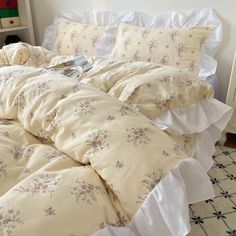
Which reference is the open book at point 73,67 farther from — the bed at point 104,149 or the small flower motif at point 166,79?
the small flower motif at point 166,79

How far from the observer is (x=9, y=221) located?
549 millimetres

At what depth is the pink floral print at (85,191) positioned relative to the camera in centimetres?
61

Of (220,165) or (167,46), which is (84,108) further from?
(220,165)

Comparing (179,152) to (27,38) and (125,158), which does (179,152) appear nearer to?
(125,158)

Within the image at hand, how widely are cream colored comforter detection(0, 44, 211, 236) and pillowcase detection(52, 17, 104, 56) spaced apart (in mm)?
1136

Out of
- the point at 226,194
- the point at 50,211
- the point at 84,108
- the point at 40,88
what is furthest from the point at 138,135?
the point at 226,194

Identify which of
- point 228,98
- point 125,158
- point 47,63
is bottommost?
point 228,98

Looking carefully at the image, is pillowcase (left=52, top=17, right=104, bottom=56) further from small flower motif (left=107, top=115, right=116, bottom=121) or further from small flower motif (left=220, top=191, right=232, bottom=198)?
small flower motif (left=107, top=115, right=116, bottom=121)

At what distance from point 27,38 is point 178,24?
1602mm

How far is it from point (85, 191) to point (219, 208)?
0.99m

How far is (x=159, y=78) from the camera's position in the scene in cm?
113

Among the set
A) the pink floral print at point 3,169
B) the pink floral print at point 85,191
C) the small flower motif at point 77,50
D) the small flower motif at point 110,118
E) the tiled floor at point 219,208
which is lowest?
the tiled floor at point 219,208

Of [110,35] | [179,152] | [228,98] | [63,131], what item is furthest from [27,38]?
[179,152]

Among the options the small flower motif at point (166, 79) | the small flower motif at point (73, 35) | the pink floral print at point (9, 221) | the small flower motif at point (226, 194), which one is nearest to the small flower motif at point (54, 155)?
the pink floral print at point (9, 221)
